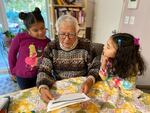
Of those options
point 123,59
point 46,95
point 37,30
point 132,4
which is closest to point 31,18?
point 37,30

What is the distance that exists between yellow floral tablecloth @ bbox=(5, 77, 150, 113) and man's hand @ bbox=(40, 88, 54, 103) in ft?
0.10

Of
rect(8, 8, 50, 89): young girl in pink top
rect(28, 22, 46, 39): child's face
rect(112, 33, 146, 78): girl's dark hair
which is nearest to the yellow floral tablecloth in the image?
rect(112, 33, 146, 78): girl's dark hair

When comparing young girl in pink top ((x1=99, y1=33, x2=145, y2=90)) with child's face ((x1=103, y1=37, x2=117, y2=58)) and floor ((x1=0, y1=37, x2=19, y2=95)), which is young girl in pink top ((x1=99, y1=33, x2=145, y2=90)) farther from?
floor ((x1=0, y1=37, x2=19, y2=95))

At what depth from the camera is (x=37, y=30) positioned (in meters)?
1.48

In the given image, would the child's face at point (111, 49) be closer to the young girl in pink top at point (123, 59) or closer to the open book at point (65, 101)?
the young girl in pink top at point (123, 59)

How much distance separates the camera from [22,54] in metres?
1.52

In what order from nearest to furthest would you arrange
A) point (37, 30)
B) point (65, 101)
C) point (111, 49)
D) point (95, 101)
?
point (65, 101) → point (95, 101) → point (111, 49) → point (37, 30)

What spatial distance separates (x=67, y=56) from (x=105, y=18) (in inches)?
54.5

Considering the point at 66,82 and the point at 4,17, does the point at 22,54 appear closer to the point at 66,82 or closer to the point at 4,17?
the point at 66,82

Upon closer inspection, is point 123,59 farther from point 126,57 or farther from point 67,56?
point 67,56

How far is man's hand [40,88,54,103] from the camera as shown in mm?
1018

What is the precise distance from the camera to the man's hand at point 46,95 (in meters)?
1.02

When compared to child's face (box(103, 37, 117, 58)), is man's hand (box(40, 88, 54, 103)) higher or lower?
lower

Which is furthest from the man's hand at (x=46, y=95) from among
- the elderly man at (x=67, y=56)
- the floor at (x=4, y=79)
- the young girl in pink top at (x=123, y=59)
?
the floor at (x=4, y=79)
